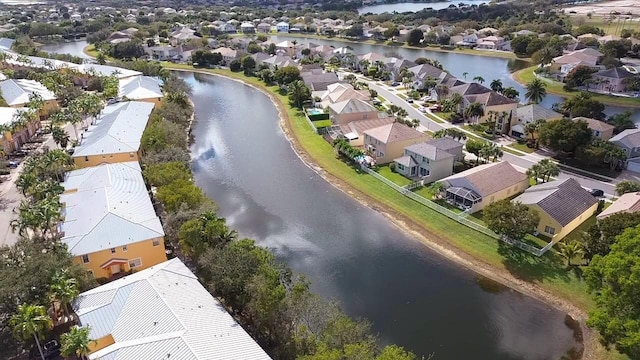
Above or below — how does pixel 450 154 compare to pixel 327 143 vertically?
above

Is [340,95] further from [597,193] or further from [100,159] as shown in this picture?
[597,193]

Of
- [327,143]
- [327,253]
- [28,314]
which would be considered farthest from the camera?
[327,143]

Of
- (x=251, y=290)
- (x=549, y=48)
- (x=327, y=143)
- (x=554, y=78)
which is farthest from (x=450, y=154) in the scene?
(x=549, y=48)

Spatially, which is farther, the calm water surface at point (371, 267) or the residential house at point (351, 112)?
the residential house at point (351, 112)

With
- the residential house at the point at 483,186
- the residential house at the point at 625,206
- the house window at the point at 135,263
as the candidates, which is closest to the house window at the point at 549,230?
the residential house at the point at 625,206

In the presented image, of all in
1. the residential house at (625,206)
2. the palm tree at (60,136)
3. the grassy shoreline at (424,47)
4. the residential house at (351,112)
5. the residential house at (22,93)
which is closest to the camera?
the residential house at (625,206)

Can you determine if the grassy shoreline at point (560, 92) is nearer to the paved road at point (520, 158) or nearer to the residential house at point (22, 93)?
the paved road at point (520, 158)

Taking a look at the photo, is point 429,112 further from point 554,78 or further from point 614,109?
point 554,78
